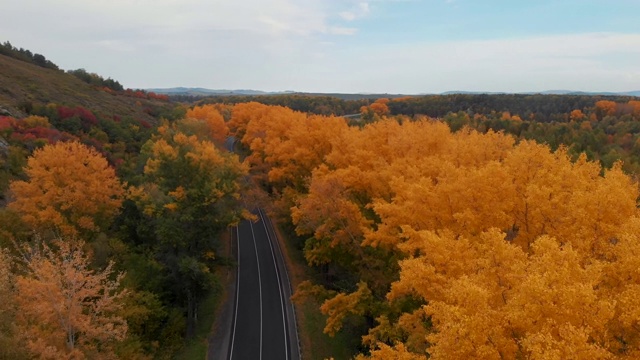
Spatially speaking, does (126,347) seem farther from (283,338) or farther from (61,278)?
(283,338)

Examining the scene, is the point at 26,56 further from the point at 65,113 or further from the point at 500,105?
the point at 500,105

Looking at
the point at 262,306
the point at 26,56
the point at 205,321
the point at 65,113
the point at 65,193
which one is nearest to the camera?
the point at 65,193

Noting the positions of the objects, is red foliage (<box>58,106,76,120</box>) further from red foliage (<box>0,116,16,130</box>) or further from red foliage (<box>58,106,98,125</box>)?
red foliage (<box>0,116,16,130</box>)

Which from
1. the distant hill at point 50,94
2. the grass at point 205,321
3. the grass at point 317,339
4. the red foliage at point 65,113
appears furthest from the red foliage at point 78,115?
the grass at point 317,339

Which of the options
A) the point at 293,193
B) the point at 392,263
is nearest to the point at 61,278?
the point at 392,263

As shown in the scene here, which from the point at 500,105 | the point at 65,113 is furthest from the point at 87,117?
the point at 500,105

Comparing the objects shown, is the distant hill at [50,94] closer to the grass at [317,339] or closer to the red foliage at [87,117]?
the red foliage at [87,117]
